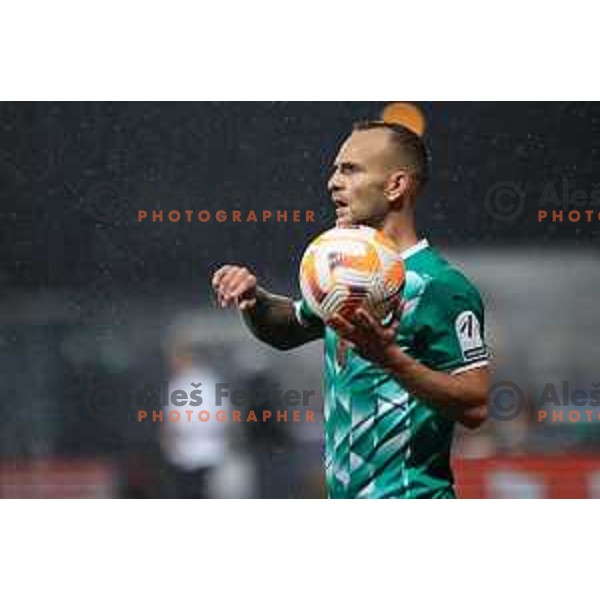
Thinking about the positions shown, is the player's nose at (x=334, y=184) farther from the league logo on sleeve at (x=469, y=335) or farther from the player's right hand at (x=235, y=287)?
the league logo on sleeve at (x=469, y=335)

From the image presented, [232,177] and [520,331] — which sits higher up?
[232,177]

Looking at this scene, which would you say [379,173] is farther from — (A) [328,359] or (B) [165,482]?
(B) [165,482]

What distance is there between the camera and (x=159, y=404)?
5184 mm

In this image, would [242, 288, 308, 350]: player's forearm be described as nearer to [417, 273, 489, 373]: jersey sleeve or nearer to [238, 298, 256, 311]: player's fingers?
[238, 298, 256, 311]: player's fingers

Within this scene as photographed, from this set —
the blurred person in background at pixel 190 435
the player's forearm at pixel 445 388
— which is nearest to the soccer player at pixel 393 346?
the player's forearm at pixel 445 388

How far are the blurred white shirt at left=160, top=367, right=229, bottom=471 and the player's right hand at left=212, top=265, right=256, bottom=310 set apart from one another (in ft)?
0.85

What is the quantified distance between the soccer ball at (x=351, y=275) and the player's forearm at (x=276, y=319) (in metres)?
0.22

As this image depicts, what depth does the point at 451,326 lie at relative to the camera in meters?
4.94

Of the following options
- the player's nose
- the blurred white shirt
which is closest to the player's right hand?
the blurred white shirt

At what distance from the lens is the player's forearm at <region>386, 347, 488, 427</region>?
486 centimetres

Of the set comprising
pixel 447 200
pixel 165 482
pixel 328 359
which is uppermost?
pixel 447 200

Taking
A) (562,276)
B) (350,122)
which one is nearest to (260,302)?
(350,122)

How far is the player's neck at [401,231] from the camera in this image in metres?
5.00

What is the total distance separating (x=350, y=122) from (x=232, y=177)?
1.41ft
